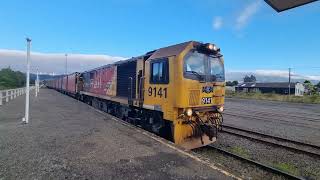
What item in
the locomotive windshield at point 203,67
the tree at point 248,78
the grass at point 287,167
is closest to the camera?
the grass at point 287,167

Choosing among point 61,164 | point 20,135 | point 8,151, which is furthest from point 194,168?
point 20,135

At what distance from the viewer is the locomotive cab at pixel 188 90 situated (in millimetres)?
9172

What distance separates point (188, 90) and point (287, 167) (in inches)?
Result: 140

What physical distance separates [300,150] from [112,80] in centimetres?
1001

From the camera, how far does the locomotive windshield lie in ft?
30.8

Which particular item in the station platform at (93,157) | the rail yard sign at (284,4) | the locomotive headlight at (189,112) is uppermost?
the rail yard sign at (284,4)

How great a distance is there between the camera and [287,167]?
26.8ft

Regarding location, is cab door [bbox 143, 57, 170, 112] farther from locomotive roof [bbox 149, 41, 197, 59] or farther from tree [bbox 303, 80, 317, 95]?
tree [bbox 303, 80, 317, 95]

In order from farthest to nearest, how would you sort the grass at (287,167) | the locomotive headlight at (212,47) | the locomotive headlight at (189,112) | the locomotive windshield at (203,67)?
the locomotive headlight at (212,47)
the locomotive windshield at (203,67)
the locomotive headlight at (189,112)
the grass at (287,167)

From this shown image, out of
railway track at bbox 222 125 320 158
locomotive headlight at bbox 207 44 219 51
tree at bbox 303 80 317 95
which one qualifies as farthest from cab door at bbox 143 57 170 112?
tree at bbox 303 80 317 95

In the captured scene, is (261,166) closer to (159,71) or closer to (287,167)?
(287,167)

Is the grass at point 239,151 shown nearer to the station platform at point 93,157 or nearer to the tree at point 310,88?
the station platform at point 93,157

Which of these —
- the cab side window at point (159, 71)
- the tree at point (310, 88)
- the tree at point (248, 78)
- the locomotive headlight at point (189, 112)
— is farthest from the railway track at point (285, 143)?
the tree at point (248, 78)

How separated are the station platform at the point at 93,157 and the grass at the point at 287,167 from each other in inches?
101
